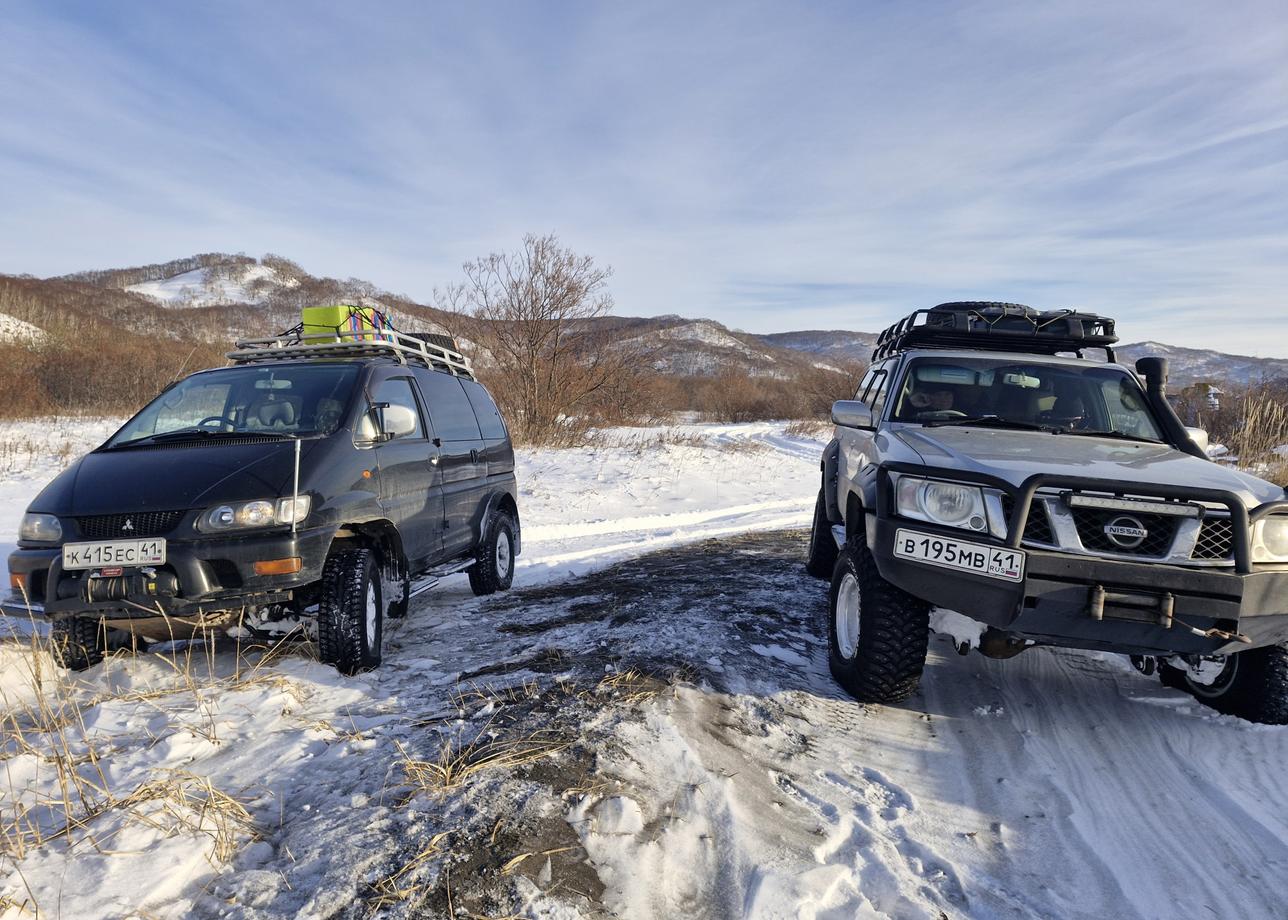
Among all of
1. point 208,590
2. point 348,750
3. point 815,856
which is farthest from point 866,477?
point 208,590

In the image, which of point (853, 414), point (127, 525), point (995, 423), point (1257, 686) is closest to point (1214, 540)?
point (1257, 686)

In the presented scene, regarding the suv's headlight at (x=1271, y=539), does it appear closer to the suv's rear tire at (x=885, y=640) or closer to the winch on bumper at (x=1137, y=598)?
the winch on bumper at (x=1137, y=598)

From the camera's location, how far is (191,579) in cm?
343

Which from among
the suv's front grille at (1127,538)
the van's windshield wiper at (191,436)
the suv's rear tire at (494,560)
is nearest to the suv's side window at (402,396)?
the van's windshield wiper at (191,436)

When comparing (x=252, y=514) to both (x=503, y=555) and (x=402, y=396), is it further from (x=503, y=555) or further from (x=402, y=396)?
(x=503, y=555)

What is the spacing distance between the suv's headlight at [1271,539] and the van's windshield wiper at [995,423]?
1.24 metres

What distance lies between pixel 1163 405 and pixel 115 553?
5732mm

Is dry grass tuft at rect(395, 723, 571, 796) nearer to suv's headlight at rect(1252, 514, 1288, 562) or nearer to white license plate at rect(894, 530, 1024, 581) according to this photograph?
white license plate at rect(894, 530, 1024, 581)

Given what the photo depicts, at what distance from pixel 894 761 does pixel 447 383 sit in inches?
174

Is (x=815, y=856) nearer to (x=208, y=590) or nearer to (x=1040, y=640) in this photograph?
(x=1040, y=640)

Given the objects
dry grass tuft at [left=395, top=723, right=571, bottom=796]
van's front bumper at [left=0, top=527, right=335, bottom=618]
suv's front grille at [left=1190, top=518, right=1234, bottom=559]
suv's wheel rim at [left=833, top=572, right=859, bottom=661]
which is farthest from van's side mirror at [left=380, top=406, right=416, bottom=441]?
suv's front grille at [left=1190, top=518, right=1234, bottom=559]

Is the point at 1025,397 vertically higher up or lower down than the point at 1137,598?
higher up

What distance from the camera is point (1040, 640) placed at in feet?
9.87

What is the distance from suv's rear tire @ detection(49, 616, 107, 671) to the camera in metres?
3.68
